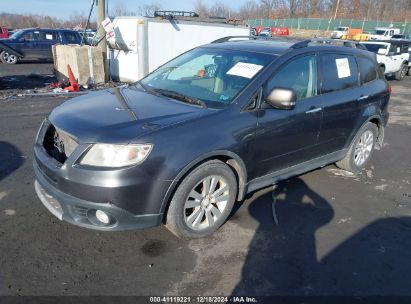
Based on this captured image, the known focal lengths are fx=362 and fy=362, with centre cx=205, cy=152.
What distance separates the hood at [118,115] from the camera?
294 centimetres

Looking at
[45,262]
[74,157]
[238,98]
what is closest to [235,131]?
[238,98]

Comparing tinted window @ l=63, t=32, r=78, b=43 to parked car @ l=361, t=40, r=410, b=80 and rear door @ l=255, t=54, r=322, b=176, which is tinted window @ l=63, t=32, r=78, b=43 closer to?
parked car @ l=361, t=40, r=410, b=80

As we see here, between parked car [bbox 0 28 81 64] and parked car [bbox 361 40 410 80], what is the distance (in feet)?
45.5

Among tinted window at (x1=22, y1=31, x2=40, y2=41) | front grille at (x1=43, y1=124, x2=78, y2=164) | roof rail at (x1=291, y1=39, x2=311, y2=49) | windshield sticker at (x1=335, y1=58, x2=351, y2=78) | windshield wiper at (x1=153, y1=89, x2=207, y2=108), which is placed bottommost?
tinted window at (x1=22, y1=31, x2=40, y2=41)

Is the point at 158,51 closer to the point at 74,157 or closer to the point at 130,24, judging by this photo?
the point at 130,24

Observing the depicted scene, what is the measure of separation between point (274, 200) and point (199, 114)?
5.35 ft

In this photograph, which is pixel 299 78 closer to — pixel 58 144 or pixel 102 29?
pixel 58 144

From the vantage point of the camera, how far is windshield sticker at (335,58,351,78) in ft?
14.9

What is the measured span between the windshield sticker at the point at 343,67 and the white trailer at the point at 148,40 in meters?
8.06

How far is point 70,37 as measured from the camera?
58.8 feet

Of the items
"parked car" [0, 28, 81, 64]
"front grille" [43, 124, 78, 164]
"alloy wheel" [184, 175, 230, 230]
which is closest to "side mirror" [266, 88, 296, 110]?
"alloy wheel" [184, 175, 230, 230]

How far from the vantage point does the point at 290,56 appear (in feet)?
12.7

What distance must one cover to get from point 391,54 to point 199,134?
1550 cm

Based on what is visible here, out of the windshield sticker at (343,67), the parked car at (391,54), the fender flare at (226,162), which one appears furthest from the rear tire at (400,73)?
the fender flare at (226,162)
